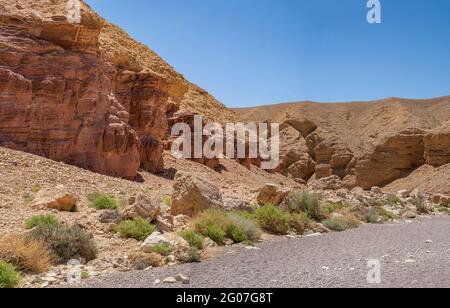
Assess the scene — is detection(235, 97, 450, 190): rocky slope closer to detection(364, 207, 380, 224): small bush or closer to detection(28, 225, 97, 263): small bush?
detection(364, 207, 380, 224): small bush

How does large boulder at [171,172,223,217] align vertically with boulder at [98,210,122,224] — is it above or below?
above

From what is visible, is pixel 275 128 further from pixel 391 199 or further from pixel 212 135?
pixel 391 199

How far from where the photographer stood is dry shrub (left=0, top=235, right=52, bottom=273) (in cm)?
747

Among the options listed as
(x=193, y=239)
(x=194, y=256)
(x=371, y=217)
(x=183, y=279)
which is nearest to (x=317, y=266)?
(x=194, y=256)

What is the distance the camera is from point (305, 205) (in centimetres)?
1719

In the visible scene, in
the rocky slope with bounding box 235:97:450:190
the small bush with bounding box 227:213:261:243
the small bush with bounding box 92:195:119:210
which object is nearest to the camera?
the small bush with bounding box 227:213:261:243

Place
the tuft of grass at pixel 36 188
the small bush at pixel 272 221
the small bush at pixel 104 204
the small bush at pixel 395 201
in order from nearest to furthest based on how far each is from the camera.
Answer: the small bush at pixel 104 204 < the small bush at pixel 272 221 < the tuft of grass at pixel 36 188 < the small bush at pixel 395 201

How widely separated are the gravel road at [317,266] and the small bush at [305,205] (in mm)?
3746

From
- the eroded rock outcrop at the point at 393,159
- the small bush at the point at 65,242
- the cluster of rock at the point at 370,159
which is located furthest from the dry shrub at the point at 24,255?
the eroded rock outcrop at the point at 393,159

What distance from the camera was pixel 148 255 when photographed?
354 inches

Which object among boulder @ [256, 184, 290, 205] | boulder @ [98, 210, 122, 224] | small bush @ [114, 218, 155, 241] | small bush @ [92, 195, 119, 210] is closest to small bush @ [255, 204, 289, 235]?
boulder @ [256, 184, 290, 205]

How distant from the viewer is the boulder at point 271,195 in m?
18.0

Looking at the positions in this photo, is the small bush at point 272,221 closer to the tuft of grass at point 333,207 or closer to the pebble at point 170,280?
the tuft of grass at point 333,207

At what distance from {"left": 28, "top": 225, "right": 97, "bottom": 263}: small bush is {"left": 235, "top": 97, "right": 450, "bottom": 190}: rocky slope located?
40.3m
